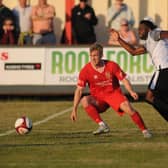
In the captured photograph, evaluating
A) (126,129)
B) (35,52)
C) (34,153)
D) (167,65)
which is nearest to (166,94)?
(167,65)

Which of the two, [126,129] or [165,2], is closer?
[126,129]

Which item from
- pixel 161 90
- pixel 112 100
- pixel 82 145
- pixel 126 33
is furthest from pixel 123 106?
pixel 126 33

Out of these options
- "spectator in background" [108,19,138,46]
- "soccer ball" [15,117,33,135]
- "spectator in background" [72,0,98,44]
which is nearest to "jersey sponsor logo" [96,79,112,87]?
"soccer ball" [15,117,33,135]

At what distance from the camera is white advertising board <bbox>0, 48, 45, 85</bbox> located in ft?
70.4

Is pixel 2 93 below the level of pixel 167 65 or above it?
below

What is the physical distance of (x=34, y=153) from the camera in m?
12.0

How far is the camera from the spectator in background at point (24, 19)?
2244 cm

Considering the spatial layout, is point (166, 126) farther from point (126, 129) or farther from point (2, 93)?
point (2, 93)

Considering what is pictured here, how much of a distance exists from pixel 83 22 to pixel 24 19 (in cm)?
146

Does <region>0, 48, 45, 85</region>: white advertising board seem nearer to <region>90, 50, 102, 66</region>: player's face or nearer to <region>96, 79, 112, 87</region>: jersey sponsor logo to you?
<region>96, 79, 112, 87</region>: jersey sponsor logo

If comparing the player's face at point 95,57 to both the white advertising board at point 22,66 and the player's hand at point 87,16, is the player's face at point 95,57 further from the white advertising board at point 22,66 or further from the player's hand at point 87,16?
the player's hand at point 87,16

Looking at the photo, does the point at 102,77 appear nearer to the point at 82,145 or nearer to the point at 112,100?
the point at 112,100

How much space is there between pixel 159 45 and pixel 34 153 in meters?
2.88

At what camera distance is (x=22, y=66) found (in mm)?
21578
